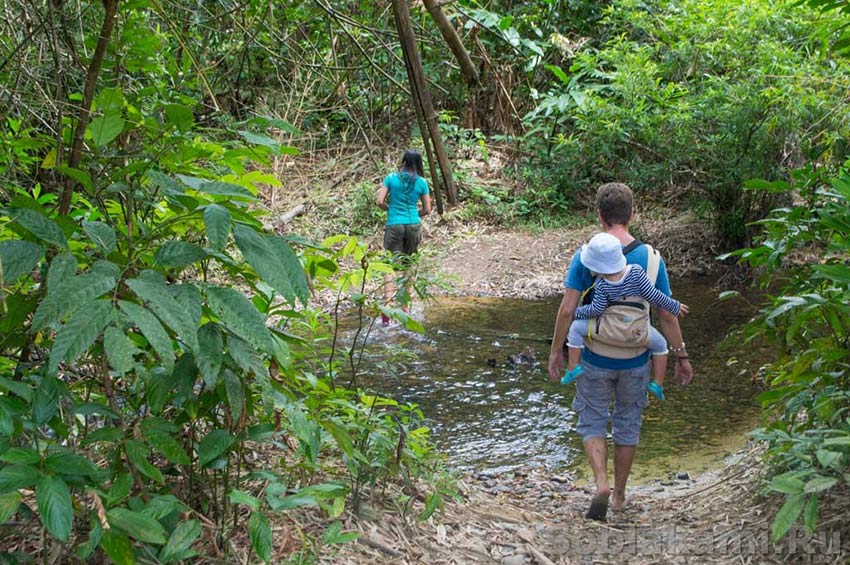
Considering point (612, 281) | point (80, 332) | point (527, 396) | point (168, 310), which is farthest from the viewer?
point (527, 396)

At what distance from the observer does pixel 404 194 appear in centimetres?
934

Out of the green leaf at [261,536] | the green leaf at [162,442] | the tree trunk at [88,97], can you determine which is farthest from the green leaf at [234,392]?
the tree trunk at [88,97]

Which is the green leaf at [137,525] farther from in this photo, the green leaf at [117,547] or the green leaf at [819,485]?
the green leaf at [819,485]

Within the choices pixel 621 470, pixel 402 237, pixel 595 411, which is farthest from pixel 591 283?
pixel 402 237

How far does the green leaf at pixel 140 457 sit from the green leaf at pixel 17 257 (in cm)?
56

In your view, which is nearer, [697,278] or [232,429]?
[232,429]

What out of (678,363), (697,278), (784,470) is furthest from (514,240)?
(784,470)

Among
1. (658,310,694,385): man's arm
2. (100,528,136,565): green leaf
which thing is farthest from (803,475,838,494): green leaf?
(100,528,136,565): green leaf

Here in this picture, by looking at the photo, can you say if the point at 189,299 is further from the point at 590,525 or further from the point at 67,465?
the point at 590,525

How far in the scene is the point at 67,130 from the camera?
9.75ft

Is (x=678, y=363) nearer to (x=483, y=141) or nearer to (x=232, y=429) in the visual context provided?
(x=232, y=429)

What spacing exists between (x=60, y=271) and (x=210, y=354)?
43 centimetres

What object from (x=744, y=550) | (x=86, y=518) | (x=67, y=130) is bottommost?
(x=744, y=550)

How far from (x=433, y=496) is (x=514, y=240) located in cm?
989
